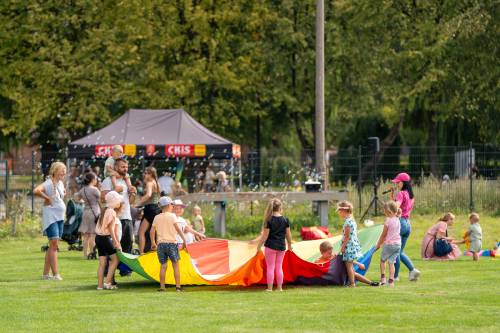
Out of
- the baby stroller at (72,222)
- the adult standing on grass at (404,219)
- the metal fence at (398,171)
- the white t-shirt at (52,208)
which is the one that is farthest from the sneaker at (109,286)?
the metal fence at (398,171)

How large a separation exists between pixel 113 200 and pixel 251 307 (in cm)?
352

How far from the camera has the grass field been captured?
12750mm

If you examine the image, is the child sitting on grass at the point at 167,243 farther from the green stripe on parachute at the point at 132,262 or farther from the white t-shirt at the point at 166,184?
the white t-shirt at the point at 166,184

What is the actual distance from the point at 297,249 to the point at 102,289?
3.77m

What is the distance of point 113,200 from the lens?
17031 millimetres

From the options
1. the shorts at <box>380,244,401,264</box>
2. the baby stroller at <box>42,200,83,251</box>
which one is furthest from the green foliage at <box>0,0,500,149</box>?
the shorts at <box>380,244,401,264</box>

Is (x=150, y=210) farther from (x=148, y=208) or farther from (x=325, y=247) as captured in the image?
(x=325, y=247)

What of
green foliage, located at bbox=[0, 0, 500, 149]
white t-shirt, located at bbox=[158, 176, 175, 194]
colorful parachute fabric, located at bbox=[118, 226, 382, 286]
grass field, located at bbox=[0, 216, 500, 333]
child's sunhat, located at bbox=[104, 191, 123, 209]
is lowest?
grass field, located at bbox=[0, 216, 500, 333]

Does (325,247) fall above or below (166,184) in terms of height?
below

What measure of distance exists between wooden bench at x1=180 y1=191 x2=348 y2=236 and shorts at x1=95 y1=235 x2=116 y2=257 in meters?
10.2

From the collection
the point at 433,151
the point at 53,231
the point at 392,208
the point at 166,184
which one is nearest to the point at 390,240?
the point at 392,208

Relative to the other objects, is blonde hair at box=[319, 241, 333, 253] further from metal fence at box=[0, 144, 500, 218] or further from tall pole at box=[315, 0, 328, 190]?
metal fence at box=[0, 144, 500, 218]

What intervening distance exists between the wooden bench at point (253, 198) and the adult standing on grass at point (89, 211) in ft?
16.3

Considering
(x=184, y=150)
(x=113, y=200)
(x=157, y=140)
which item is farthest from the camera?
(x=157, y=140)
